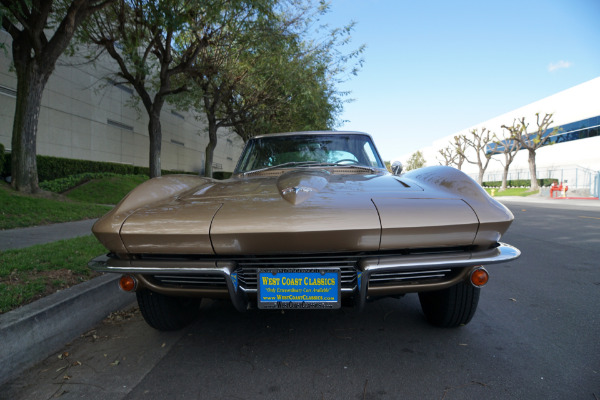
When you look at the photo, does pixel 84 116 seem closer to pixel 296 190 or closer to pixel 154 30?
pixel 154 30

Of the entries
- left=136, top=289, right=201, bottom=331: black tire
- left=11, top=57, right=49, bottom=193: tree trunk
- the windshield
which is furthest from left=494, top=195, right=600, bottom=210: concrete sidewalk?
left=11, top=57, right=49, bottom=193: tree trunk

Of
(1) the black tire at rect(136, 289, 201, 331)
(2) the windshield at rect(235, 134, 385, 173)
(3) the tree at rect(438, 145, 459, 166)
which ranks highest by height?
(3) the tree at rect(438, 145, 459, 166)

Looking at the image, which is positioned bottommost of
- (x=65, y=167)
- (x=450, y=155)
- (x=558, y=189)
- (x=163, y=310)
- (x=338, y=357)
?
(x=338, y=357)

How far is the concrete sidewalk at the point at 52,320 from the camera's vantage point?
1.84 metres

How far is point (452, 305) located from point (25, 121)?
905 cm

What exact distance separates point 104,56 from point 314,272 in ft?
55.8

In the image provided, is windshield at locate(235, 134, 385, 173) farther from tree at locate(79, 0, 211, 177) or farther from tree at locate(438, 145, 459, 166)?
tree at locate(438, 145, 459, 166)

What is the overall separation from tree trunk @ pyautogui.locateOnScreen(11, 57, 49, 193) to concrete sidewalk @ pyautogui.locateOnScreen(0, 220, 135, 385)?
259 inches

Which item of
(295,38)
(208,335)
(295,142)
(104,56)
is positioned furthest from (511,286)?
(104,56)

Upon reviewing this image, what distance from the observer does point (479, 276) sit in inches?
69.9

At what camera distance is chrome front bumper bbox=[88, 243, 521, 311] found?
5.44 feet

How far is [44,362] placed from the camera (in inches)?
77.8

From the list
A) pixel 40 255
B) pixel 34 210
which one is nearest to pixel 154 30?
pixel 34 210

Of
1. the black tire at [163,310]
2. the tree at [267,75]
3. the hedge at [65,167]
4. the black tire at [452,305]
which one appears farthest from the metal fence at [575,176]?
the hedge at [65,167]
